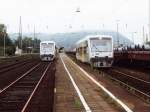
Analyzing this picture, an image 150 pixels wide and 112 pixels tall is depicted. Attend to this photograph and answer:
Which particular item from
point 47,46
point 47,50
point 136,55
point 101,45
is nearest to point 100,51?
point 101,45

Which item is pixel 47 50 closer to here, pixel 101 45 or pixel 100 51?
pixel 101 45

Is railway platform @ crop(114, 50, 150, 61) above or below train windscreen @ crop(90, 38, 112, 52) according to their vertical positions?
below

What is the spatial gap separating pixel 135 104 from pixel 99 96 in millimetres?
3294

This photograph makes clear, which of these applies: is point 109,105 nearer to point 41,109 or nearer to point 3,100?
point 41,109

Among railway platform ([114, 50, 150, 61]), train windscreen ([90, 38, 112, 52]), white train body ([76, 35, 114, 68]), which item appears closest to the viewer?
railway platform ([114, 50, 150, 61])

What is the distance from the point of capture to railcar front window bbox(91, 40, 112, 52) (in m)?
43.2

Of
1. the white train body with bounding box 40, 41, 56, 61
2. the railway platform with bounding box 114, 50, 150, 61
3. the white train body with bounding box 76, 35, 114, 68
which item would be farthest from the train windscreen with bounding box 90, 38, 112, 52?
the white train body with bounding box 40, 41, 56, 61

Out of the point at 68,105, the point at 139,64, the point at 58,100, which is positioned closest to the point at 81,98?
the point at 58,100

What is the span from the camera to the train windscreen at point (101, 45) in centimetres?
4319

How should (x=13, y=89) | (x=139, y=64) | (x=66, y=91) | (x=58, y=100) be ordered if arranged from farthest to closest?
(x=139, y=64), (x=13, y=89), (x=66, y=91), (x=58, y=100)

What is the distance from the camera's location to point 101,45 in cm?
4350

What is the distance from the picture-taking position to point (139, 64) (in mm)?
47062

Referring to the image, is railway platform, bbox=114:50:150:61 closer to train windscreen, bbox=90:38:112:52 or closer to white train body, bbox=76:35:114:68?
white train body, bbox=76:35:114:68

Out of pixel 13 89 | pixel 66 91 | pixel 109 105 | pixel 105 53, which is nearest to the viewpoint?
pixel 109 105
